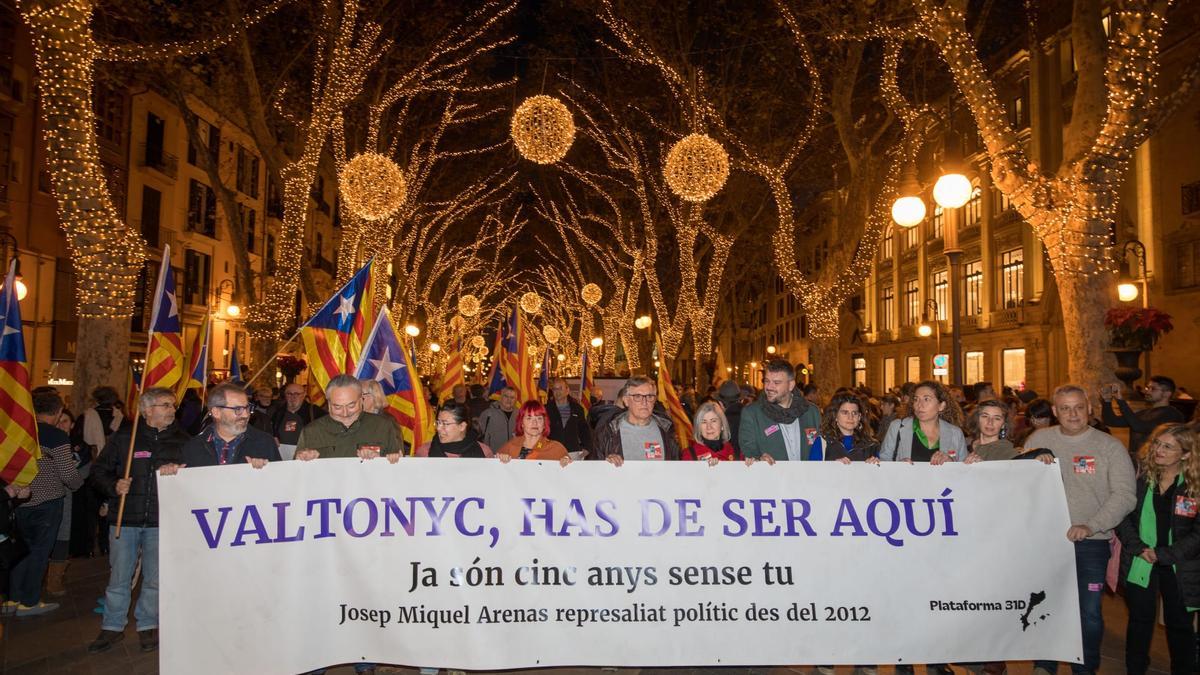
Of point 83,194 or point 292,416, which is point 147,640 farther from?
point 83,194

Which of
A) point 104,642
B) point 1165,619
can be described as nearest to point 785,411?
point 1165,619

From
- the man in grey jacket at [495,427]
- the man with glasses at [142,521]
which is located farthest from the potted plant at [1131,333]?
the man with glasses at [142,521]

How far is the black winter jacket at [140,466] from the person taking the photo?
6.27 m

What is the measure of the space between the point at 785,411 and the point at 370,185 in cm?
1361

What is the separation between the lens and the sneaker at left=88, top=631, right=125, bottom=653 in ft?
20.4

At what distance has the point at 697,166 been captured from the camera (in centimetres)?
1728

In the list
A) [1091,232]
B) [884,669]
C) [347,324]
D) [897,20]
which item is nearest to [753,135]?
[897,20]

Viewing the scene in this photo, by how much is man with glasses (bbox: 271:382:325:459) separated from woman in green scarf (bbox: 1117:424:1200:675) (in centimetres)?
830

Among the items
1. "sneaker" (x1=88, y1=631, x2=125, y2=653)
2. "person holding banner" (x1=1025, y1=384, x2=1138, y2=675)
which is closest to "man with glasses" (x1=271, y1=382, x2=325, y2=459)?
"sneaker" (x1=88, y1=631, x2=125, y2=653)

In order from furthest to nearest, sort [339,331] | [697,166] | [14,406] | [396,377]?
[697,166] → [396,377] → [339,331] → [14,406]

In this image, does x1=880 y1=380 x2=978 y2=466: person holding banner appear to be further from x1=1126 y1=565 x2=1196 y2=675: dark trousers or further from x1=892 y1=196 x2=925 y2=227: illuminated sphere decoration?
x1=892 y1=196 x2=925 y2=227: illuminated sphere decoration

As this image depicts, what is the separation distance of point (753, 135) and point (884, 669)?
17.7 meters

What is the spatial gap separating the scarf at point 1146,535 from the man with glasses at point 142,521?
6.20 m

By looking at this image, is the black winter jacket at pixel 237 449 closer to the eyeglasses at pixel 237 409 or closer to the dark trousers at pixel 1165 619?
the eyeglasses at pixel 237 409
